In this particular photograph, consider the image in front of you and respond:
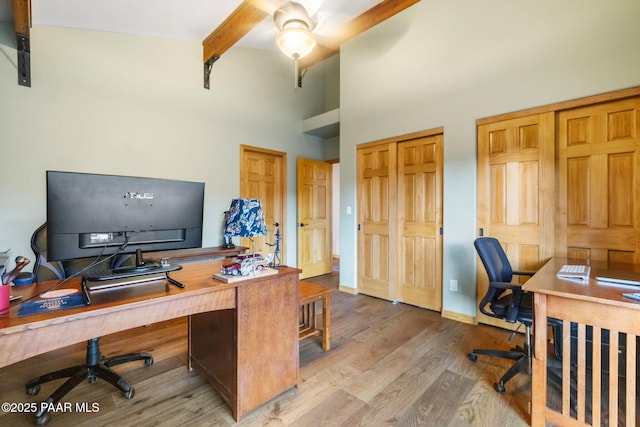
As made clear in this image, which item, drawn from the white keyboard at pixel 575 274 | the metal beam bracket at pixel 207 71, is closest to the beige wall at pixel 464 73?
the white keyboard at pixel 575 274

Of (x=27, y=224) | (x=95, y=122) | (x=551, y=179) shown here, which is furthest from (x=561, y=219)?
(x=27, y=224)

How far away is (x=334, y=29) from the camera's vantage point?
3840 mm

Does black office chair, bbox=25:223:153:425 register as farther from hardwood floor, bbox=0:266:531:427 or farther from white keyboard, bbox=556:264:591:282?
white keyboard, bbox=556:264:591:282

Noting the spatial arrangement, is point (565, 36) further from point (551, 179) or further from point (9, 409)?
point (9, 409)

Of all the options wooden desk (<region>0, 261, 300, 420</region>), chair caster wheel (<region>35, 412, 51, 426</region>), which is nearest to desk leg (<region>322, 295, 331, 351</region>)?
wooden desk (<region>0, 261, 300, 420</region>)

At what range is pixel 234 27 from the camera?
2953 millimetres

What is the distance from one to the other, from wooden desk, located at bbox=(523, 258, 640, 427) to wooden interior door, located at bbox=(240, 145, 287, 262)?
3358mm

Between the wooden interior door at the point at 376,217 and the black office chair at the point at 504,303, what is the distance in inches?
53.4

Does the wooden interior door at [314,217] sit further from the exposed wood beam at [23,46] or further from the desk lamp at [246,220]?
the exposed wood beam at [23,46]

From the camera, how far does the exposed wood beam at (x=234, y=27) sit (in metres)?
2.58

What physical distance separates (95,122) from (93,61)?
24.6 inches

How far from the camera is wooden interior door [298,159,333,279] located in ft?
15.5

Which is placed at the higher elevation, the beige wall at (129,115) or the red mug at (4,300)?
the beige wall at (129,115)

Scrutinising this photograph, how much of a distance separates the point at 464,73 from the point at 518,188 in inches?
51.4
